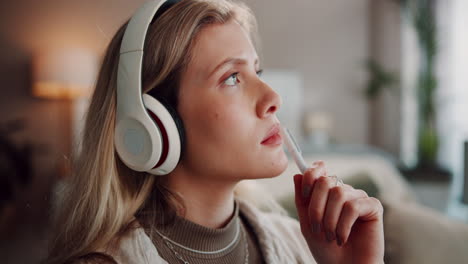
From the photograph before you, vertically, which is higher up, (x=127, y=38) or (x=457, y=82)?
(x=127, y=38)

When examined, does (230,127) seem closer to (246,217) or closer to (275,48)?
(246,217)

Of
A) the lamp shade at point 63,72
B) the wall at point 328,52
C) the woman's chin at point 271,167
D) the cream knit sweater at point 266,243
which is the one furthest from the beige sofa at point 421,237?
the wall at point 328,52

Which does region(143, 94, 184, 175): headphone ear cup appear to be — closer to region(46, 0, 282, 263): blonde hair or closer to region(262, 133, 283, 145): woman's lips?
region(46, 0, 282, 263): blonde hair

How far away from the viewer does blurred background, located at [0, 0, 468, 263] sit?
3.85 m

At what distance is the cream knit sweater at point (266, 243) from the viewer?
0.74 m

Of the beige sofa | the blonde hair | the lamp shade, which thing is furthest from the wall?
the blonde hair

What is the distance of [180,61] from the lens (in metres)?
0.77

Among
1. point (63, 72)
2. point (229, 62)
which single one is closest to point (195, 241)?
point (229, 62)

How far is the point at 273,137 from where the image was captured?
0.76 metres

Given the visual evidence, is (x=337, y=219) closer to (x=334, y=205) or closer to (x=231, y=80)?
(x=334, y=205)

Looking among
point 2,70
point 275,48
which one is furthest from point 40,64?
point 275,48

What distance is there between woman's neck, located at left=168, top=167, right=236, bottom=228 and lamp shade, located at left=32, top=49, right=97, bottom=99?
3312 mm

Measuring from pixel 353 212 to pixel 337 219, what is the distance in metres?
0.03

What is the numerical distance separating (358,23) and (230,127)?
16.7ft
